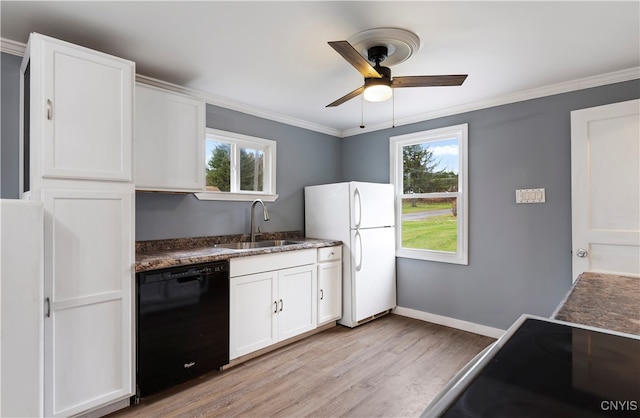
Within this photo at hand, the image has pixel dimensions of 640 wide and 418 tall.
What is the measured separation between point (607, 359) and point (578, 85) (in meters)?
2.82

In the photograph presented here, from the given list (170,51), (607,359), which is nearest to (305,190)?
(170,51)

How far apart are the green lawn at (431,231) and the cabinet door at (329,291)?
0.99 metres

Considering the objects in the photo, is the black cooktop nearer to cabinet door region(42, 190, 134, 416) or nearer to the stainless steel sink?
cabinet door region(42, 190, 134, 416)

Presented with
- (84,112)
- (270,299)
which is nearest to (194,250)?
(270,299)

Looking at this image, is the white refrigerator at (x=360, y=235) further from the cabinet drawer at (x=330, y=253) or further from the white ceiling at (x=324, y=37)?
the white ceiling at (x=324, y=37)

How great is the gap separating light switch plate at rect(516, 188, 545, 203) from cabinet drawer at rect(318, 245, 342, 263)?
5.88 ft

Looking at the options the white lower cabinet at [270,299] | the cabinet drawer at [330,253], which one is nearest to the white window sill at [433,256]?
the cabinet drawer at [330,253]

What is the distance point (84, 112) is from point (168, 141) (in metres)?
0.69

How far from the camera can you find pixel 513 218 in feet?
10.3

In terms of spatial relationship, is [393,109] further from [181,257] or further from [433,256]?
[181,257]

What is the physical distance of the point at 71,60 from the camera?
189 centimetres

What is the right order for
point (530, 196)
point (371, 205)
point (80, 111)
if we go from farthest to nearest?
point (371, 205) < point (530, 196) < point (80, 111)

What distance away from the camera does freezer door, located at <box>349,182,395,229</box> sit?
3461mm

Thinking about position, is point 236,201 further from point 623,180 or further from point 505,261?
point 623,180
